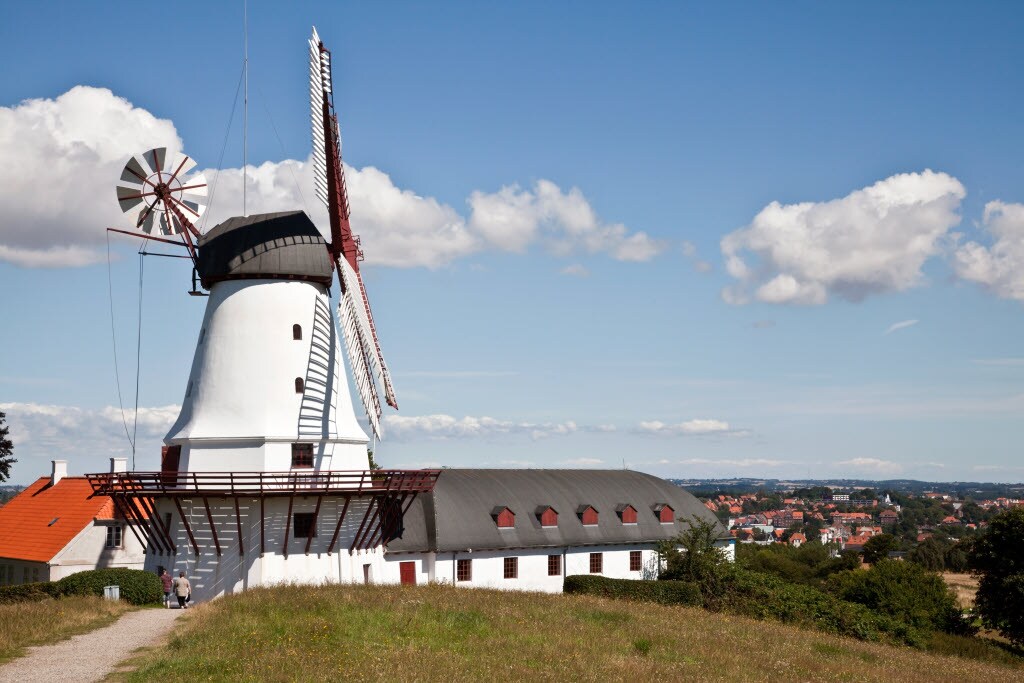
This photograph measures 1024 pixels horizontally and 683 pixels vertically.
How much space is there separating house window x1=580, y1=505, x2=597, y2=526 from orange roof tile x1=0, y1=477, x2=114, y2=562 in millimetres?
23675

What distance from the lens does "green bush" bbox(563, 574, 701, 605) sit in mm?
47531

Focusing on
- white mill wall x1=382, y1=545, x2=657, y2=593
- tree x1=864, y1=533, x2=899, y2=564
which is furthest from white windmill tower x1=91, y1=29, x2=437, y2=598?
tree x1=864, y1=533, x2=899, y2=564

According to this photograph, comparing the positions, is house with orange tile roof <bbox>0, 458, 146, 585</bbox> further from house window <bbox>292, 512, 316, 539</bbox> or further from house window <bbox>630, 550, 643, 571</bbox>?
house window <bbox>630, 550, 643, 571</bbox>

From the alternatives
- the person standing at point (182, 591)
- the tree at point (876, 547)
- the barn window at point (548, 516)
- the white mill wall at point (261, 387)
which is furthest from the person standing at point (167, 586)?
the tree at point (876, 547)

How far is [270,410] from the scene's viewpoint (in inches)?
1519

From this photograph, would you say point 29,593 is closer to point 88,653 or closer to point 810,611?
point 88,653

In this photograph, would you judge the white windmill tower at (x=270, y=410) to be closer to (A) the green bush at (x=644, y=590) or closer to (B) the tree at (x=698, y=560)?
(A) the green bush at (x=644, y=590)

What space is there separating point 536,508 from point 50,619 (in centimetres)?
2850

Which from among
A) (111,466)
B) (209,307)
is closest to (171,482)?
(209,307)

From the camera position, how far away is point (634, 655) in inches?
1027

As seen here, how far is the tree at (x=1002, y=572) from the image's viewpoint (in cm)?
5191

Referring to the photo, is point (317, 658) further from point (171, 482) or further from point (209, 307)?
point (209, 307)

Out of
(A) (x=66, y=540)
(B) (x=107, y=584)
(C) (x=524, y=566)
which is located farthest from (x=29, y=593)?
(C) (x=524, y=566)

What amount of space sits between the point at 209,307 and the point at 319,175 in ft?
21.2
